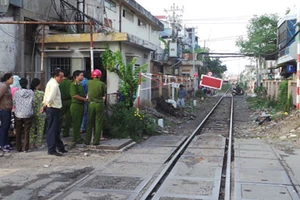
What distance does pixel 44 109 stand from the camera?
307 inches

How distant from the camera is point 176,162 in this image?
291 inches

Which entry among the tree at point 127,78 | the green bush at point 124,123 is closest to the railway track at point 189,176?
the green bush at point 124,123

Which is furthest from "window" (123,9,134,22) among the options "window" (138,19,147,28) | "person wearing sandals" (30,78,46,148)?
"person wearing sandals" (30,78,46,148)

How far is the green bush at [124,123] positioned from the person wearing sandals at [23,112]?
2402 millimetres

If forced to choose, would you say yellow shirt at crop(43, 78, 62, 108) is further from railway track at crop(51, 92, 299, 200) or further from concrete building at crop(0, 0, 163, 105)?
concrete building at crop(0, 0, 163, 105)

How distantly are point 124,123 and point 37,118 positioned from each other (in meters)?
2.61

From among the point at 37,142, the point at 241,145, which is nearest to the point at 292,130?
the point at 241,145

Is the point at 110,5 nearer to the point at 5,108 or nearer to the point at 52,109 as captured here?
the point at 5,108

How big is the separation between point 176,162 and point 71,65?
763 cm

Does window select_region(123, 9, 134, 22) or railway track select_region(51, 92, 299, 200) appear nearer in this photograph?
railway track select_region(51, 92, 299, 200)

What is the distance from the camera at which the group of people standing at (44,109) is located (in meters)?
7.71

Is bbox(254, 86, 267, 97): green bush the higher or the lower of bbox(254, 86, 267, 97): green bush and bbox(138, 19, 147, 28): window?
the lower

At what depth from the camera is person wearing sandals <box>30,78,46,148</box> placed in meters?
8.20

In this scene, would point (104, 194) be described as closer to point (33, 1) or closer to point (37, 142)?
point (37, 142)
